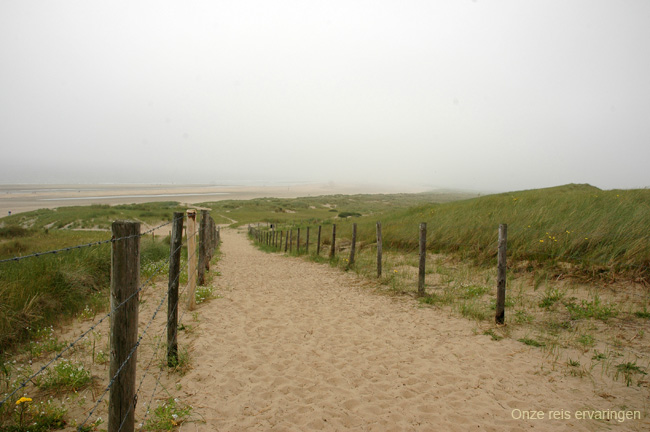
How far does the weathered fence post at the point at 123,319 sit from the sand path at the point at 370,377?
93cm

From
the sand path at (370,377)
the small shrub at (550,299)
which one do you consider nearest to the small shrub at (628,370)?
the sand path at (370,377)

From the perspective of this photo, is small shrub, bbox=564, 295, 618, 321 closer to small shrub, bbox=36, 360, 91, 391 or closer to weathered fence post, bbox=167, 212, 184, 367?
weathered fence post, bbox=167, 212, 184, 367

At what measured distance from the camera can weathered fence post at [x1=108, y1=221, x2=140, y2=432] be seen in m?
2.23

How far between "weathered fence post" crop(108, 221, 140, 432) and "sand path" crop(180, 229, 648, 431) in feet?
3.06

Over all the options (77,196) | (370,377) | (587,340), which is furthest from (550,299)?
(77,196)

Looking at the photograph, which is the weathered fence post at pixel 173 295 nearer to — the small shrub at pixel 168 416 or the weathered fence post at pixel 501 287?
the small shrub at pixel 168 416

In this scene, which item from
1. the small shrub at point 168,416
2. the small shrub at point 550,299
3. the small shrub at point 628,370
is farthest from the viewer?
the small shrub at point 550,299

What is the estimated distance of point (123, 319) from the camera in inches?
91.3

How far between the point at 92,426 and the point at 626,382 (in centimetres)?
544

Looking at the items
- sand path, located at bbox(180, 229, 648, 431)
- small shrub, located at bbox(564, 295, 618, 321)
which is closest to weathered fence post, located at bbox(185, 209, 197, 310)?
sand path, located at bbox(180, 229, 648, 431)

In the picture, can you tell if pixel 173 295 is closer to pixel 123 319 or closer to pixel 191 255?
pixel 123 319

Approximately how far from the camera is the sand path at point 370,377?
10.9 ft

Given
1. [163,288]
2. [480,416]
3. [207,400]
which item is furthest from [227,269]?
[480,416]

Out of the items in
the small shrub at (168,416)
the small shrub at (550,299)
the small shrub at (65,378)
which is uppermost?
the small shrub at (550,299)
